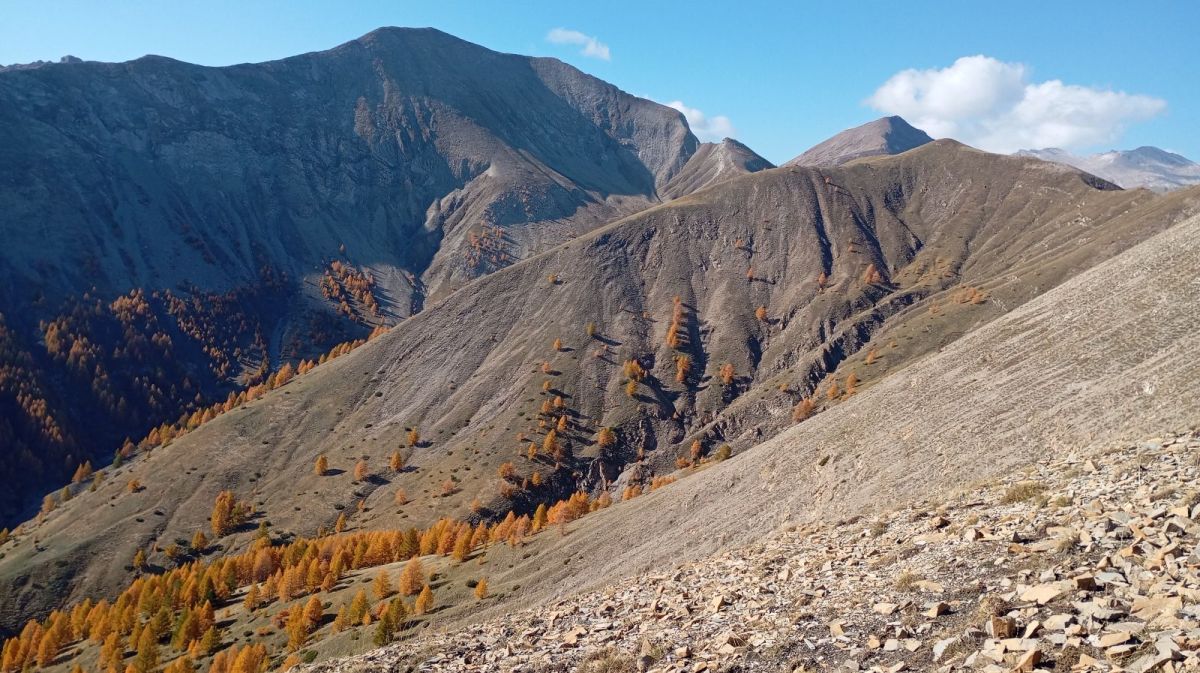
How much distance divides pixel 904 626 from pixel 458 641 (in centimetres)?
2131

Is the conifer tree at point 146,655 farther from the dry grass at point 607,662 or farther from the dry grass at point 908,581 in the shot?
the dry grass at point 908,581

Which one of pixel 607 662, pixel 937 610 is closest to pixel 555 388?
pixel 607 662

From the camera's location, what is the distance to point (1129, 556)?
54.7 ft

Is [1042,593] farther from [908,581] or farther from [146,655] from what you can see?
[146,655]

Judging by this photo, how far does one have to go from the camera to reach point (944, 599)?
1877cm

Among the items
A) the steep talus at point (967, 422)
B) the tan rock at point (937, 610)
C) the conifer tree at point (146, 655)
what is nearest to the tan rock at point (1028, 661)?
the tan rock at point (937, 610)

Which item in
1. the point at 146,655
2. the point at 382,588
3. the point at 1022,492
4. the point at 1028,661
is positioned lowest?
the point at 146,655

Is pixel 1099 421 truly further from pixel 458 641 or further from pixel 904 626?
pixel 458 641

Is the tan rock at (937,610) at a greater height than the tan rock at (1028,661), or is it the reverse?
the tan rock at (1028,661)

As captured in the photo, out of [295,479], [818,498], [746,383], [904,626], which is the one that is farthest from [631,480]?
[904,626]

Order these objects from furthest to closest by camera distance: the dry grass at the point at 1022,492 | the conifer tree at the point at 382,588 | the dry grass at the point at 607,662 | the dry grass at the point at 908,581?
the conifer tree at the point at 382,588
the dry grass at the point at 1022,492
the dry grass at the point at 607,662
the dry grass at the point at 908,581

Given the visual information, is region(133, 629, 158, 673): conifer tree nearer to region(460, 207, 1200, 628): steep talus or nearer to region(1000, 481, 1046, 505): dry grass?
region(460, 207, 1200, 628): steep talus

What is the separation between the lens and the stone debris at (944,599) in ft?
47.1

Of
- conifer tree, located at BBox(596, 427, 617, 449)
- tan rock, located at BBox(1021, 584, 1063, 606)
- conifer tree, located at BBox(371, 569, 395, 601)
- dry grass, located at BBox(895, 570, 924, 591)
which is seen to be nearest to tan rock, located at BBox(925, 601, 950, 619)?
tan rock, located at BBox(1021, 584, 1063, 606)
